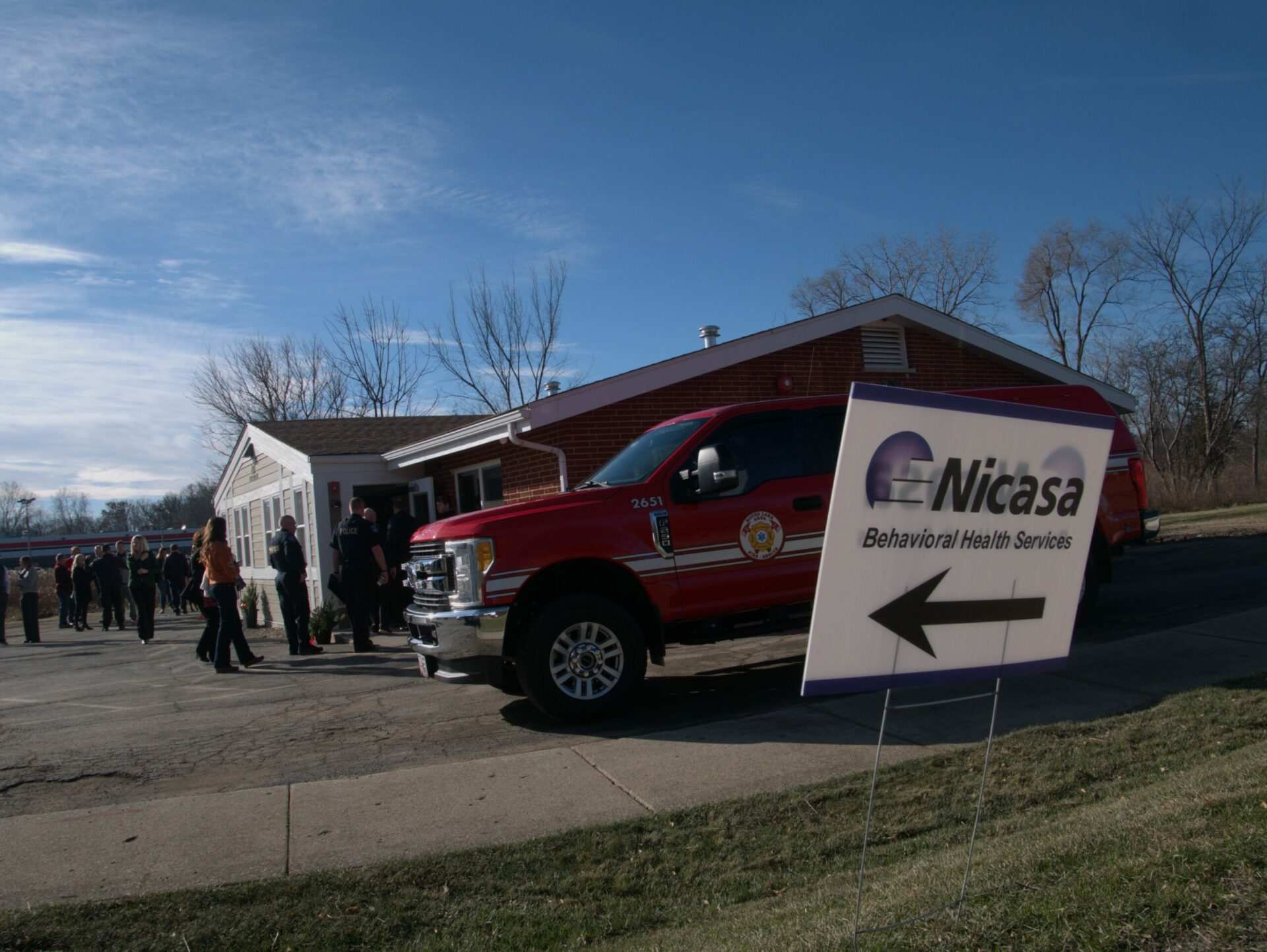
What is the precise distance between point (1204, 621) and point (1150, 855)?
251 inches

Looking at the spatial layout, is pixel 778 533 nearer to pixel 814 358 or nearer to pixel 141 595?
pixel 814 358

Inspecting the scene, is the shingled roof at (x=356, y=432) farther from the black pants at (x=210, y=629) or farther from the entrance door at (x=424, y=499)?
the black pants at (x=210, y=629)

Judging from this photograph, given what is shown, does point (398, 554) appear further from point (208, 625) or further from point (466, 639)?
point (466, 639)

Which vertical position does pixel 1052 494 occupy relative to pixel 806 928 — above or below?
above

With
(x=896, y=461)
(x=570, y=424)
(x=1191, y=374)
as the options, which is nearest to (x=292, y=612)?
(x=570, y=424)

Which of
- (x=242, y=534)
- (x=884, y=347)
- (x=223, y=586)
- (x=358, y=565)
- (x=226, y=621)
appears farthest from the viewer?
(x=242, y=534)

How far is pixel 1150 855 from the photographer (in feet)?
11.5

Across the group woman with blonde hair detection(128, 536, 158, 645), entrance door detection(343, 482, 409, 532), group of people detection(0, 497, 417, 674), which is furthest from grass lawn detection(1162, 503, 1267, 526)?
woman with blonde hair detection(128, 536, 158, 645)

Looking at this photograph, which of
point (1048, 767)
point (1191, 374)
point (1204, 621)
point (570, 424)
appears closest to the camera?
point (1048, 767)

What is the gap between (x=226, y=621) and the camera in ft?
35.9

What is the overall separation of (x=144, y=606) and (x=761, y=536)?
527 inches

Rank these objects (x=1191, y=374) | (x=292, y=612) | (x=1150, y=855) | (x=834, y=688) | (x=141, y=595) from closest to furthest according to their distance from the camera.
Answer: (x=834, y=688)
(x=1150, y=855)
(x=292, y=612)
(x=141, y=595)
(x=1191, y=374)

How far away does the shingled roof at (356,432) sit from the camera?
15.6m

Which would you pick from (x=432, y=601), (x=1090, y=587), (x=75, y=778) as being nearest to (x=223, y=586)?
(x=75, y=778)
